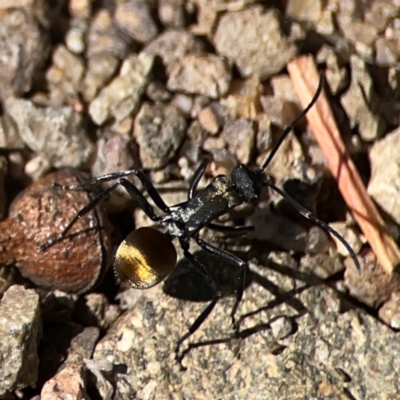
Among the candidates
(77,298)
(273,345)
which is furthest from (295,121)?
(77,298)

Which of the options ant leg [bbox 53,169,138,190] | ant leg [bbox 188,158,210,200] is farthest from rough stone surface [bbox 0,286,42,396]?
ant leg [bbox 188,158,210,200]

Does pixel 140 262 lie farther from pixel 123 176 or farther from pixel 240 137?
pixel 240 137

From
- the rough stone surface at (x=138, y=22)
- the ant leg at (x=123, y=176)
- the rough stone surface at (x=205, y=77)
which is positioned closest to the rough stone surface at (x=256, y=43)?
the rough stone surface at (x=205, y=77)

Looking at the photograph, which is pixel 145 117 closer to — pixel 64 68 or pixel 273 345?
pixel 64 68

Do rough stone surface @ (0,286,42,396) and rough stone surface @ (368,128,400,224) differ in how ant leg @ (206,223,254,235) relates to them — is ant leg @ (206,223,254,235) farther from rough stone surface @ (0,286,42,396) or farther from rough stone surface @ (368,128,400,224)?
rough stone surface @ (0,286,42,396)

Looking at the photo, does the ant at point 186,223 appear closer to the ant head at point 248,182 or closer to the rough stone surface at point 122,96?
the ant head at point 248,182
